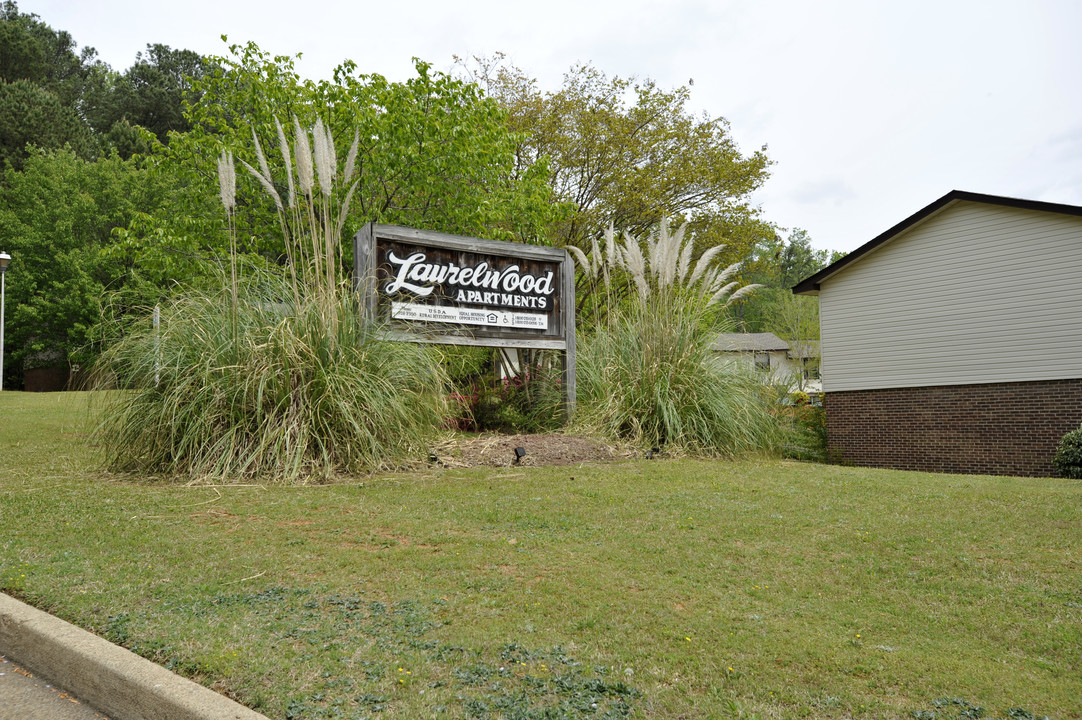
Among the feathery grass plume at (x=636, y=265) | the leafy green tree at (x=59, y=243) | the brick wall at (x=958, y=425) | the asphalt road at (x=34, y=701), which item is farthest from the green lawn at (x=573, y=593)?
the leafy green tree at (x=59, y=243)

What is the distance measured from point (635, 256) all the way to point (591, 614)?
700 centimetres

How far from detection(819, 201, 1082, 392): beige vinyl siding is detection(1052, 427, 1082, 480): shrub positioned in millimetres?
2694

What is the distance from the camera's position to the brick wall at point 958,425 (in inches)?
625

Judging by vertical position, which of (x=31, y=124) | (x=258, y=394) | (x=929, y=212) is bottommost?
(x=258, y=394)

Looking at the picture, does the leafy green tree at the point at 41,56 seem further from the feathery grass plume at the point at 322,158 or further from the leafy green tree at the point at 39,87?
the feathery grass plume at the point at 322,158

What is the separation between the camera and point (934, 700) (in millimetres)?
2537

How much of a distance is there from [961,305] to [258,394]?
16.2 meters

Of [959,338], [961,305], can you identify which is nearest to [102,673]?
[959,338]

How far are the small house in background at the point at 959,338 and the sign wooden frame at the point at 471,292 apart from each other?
37.1 feet

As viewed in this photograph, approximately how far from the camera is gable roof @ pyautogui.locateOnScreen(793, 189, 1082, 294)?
15617mm

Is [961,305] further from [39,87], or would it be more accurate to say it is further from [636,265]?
[39,87]

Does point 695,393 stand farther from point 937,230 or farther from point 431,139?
point 937,230

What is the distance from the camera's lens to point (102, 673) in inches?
113

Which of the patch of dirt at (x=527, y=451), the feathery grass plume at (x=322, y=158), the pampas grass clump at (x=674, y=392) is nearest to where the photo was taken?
the feathery grass plume at (x=322, y=158)
